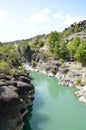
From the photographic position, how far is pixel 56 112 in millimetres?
35781

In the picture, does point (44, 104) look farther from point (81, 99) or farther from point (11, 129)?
point (11, 129)

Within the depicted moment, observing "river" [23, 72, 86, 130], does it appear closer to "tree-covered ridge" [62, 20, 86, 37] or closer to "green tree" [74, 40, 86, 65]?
"green tree" [74, 40, 86, 65]

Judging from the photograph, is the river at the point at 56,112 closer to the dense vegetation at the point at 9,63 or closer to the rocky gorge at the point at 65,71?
the rocky gorge at the point at 65,71

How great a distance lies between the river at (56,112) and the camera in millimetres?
30317

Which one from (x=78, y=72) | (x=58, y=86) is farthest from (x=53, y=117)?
(x=78, y=72)

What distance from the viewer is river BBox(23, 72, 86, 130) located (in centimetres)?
3032

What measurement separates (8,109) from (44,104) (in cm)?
1674

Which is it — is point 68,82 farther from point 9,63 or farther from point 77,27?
point 77,27

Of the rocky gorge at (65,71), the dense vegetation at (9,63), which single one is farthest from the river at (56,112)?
the dense vegetation at (9,63)

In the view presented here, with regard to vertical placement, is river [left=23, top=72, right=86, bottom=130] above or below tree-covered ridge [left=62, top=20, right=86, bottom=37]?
below

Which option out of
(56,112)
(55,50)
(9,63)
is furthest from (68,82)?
(55,50)

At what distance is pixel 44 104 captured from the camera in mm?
39812

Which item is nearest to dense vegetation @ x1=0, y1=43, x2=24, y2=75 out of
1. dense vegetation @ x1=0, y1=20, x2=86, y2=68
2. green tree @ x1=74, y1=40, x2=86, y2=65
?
dense vegetation @ x1=0, y1=20, x2=86, y2=68

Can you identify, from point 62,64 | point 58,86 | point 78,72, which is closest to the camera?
point 58,86
